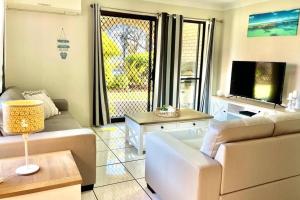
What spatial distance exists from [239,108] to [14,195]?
4.13m

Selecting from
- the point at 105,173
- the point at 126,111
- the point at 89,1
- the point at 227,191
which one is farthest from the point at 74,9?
the point at 227,191

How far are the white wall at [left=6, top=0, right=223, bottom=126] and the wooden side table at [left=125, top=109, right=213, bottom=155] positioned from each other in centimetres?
133

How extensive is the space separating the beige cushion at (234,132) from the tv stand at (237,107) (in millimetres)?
2266

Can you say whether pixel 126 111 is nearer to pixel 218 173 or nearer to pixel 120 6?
pixel 120 6

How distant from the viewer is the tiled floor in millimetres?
2379

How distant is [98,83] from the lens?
172 inches

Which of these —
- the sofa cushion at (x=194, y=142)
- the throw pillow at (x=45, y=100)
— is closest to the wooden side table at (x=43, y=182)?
the sofa cushion at (x=194, y=142)

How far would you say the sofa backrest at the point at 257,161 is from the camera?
1749 mm

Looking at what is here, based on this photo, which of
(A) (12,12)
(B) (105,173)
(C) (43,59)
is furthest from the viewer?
(C) (43,59)

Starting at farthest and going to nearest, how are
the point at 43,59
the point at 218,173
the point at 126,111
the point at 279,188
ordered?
1. the point at 126,111
2. the point at 43,59
3. the point at 279,188
4. the point at 218,173

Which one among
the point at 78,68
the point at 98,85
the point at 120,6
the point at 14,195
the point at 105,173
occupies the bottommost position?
the point at 105,173

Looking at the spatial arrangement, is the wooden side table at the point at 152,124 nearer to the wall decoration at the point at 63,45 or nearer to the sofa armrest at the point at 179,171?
the sofa armrest at the point at 179,171

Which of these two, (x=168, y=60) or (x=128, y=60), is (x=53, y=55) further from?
(x=168, y=60)

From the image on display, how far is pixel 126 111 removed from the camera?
16.7 feet
